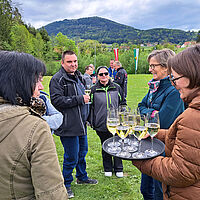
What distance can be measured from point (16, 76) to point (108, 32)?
561ft

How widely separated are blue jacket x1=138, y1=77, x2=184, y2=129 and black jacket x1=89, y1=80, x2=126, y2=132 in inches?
49.5

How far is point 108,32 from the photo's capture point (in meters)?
160

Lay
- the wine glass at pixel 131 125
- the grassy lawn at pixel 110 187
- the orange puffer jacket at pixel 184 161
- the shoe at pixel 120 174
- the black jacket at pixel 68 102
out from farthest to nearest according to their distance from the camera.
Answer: the shoe at pixel 120 174 < the grassy lawn at pixel 110 187 < the black jacket at pixel 68 102 < the wine glass at pixel 131 125 < the orange puffer jacket at pixel 184 161

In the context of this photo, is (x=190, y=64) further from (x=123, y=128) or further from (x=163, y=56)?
(x=163, y=56)

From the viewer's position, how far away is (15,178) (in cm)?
110

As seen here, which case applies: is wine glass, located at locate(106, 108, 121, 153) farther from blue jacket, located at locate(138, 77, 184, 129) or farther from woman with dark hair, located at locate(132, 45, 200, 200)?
blue jacket, located at locate(138, 77, 184, 129)

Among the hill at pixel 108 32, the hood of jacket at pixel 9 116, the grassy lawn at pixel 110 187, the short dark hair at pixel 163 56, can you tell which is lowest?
the grassy lawn at pixel 110 187

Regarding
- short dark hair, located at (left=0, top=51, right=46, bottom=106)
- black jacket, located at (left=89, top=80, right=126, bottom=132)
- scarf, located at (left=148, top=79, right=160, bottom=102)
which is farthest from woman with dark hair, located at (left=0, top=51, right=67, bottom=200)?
black jacket, located at (left=89, top=80, right=126, bottom=132)

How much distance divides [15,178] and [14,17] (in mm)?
36917

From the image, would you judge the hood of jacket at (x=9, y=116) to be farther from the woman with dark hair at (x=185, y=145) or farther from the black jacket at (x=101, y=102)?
the black jacket at (x=101, y=102)

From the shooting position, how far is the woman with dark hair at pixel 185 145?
120cm

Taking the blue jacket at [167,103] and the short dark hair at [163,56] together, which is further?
the short dark hair at [163,56]

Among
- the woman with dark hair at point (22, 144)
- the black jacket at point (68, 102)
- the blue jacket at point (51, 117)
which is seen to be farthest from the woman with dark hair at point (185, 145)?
the black jacket at point (68, 102)

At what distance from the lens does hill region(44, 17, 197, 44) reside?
128 m
